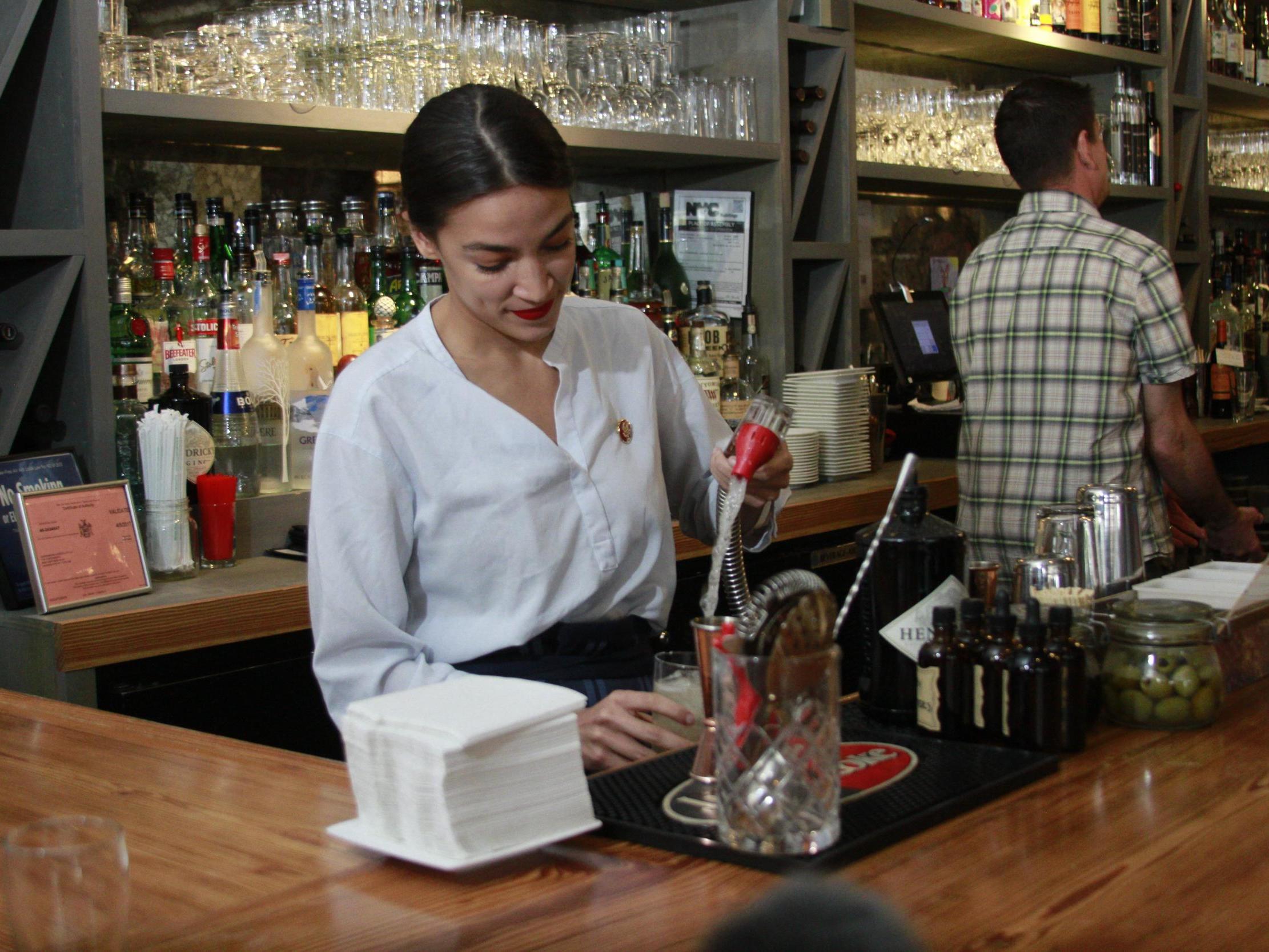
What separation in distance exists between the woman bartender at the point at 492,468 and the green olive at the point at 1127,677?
0.47 meters

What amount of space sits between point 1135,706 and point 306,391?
6.16ft

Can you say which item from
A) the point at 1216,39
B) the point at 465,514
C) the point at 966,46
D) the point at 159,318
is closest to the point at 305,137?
the point at 159,318

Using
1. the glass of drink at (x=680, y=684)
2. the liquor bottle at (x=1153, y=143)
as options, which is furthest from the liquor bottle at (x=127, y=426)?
the liquor bottle at (x=1153, y=143)

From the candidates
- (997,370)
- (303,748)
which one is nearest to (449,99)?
(303,748)

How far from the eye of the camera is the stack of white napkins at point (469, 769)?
111cm

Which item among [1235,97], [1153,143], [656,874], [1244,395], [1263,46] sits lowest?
[656,874]

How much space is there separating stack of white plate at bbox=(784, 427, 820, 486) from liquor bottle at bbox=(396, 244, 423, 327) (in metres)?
0.95

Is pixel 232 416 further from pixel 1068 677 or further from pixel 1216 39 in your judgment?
pixel 1216 39

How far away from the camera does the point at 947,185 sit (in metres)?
4.45

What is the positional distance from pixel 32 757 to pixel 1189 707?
119cm

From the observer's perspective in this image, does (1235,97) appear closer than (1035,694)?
No

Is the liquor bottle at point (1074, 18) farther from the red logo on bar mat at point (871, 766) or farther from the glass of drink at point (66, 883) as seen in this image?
the glass of drink at point (66, 883)

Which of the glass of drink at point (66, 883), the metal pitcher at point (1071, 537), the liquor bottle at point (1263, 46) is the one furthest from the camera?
the liquor bottle at point (1263, 46)

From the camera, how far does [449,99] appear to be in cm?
174
